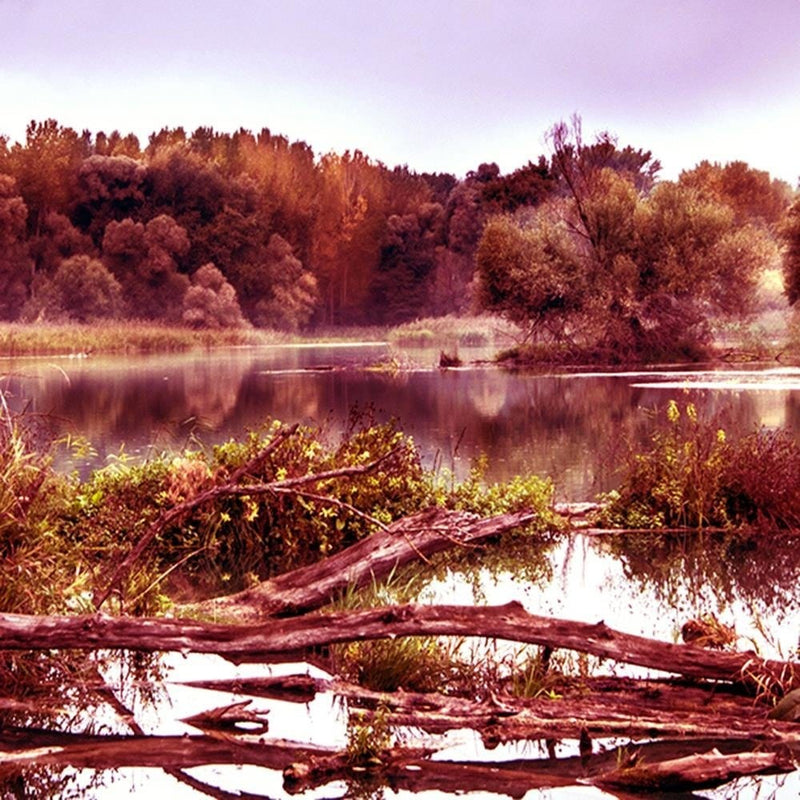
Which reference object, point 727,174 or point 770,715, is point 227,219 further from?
point 770,715

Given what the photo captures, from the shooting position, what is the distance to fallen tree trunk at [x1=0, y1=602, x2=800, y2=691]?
595 centimetres

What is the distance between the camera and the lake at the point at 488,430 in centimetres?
652

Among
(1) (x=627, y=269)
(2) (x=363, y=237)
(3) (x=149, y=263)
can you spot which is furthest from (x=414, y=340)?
(1) (x=627, y=269)

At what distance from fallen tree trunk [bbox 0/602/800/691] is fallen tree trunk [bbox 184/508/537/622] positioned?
1.86 m

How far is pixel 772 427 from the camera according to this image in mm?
19531

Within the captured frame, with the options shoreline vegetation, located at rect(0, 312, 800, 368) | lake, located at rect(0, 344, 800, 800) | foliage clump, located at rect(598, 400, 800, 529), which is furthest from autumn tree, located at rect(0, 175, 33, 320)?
foliage clump, located at rect(598, 400, 800, 529)

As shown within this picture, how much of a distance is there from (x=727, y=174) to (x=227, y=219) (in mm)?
33128

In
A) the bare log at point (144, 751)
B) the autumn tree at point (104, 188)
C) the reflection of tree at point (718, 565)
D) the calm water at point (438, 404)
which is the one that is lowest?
the bare log at point (144, 751)

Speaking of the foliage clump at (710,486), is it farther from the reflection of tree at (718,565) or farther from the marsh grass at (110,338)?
the marsh grass at (110,338)

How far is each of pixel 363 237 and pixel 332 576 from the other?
71113mm

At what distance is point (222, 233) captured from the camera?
220 feet

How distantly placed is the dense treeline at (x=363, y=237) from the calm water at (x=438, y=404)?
474cm

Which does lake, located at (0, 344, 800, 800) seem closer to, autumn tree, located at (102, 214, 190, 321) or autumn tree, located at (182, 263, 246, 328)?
autumn tree, located at (182, 263, 246, 328)

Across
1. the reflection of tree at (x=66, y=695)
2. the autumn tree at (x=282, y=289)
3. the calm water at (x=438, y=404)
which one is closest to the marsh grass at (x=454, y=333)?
the autumn tree at (x=282, y=289)
